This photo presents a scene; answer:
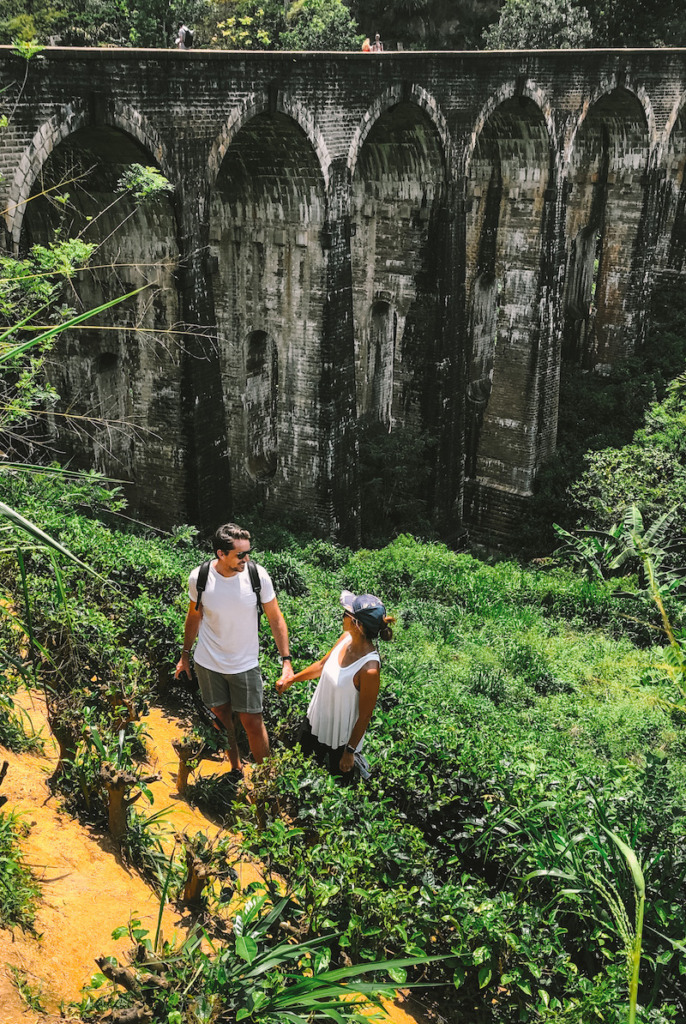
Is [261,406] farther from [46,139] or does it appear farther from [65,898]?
[65,898]

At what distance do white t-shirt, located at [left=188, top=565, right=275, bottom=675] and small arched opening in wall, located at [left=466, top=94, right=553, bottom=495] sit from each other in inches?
465

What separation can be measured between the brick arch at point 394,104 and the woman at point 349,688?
28.2 ft

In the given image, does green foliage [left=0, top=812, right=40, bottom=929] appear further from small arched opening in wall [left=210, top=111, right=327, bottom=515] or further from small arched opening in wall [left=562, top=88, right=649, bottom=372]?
small arched opening in wall [left=562, top=88, right=649, bottom=372]

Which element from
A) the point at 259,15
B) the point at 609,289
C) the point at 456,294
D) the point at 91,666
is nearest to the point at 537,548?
the point at 456,294

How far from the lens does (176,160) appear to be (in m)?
9.42

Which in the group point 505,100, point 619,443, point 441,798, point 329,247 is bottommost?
point 619,443

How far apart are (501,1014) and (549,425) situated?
45.2ft

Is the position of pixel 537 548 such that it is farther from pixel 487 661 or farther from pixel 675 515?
pixel 487 661

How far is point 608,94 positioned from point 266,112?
325 inches

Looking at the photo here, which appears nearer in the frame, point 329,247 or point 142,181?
point 142,181

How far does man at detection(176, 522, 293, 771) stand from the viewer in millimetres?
4578

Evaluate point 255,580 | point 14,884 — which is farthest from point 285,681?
point 14,884

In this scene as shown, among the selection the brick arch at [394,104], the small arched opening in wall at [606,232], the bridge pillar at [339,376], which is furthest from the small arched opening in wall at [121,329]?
the small arched opening in wall at [606,232]

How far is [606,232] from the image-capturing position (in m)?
18.2
